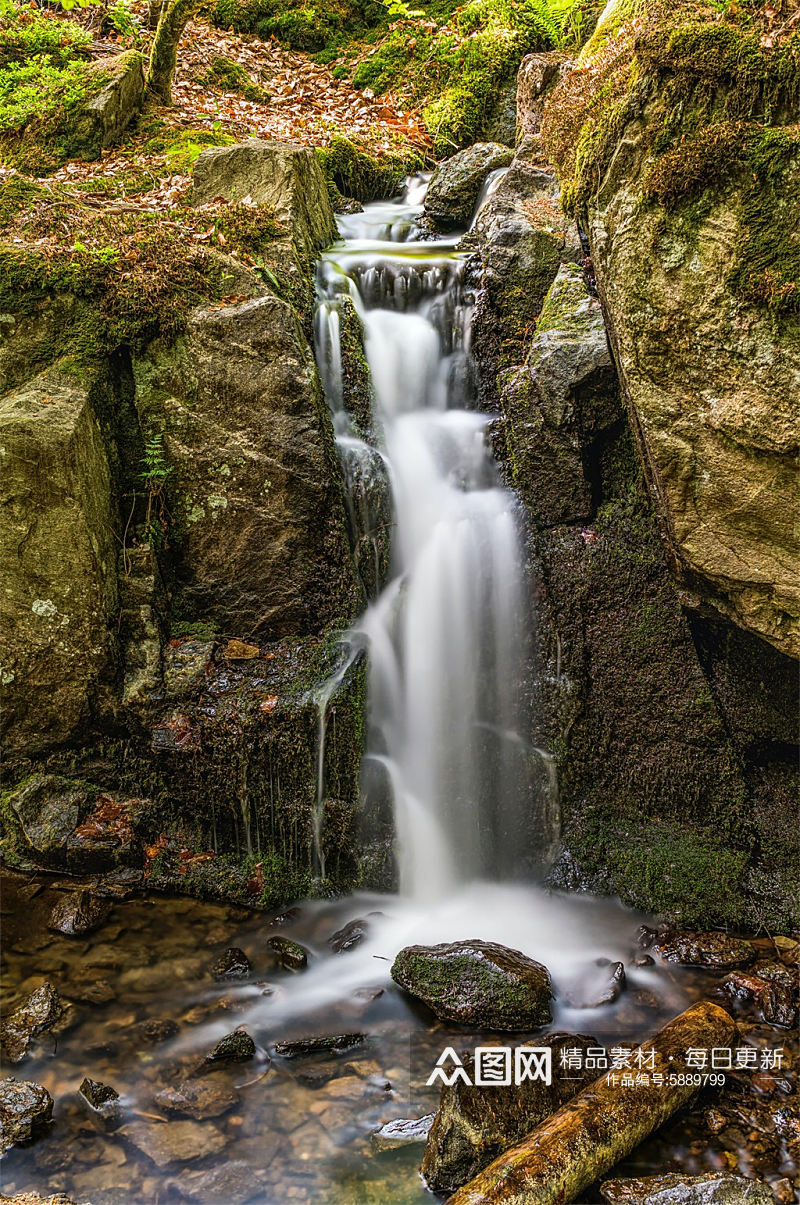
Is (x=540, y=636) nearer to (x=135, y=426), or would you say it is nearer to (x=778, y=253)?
(x=778, y=253)

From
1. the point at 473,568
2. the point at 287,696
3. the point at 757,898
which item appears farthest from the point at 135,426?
the point at 757,898

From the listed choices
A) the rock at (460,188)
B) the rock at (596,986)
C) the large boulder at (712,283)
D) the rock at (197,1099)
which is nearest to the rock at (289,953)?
the rock at (197,1099)

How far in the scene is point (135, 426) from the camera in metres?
5.17

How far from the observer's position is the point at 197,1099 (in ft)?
10.3

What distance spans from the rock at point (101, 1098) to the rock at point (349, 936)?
4.43ft

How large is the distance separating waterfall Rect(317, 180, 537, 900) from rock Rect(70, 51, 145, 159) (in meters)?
3.77

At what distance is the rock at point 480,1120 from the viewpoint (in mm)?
2742

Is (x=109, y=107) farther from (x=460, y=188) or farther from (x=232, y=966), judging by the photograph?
(x=232, y=966)

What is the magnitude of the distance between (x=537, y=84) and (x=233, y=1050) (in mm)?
8750

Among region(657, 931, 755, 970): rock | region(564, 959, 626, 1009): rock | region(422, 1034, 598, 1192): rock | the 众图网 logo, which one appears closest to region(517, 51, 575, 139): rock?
region(657, 931, 755, 970): rock

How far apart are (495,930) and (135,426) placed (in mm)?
4093

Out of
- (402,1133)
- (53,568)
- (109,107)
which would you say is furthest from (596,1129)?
(109,107)

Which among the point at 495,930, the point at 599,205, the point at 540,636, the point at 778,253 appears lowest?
the point at 495,930

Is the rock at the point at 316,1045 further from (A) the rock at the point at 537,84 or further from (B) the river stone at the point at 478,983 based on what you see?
(A) the rock at the point at 537,84
